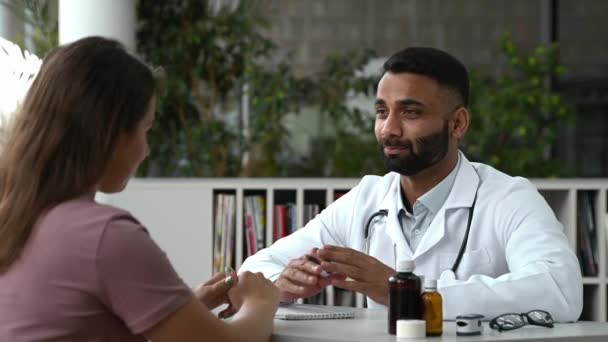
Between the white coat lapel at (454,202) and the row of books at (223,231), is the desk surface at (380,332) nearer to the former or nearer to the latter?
the white coat lapel at (454,202)

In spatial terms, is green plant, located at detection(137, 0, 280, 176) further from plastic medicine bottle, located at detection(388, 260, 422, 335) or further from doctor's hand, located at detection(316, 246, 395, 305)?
plastic medicine bottle, located at detection(388, 260, 422, 335)

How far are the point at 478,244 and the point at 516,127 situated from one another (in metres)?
3.85

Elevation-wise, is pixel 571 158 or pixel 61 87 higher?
pixel 61 87

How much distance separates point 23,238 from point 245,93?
14.9 feet

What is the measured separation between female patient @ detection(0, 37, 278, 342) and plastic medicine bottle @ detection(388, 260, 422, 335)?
1.42ft

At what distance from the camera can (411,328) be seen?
2.01 m

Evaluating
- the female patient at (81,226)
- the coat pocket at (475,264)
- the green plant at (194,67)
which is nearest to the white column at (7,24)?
the green plant at (194,67)

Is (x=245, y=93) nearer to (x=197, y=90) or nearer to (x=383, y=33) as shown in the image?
(x=197, y=90)

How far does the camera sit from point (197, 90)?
6141mm

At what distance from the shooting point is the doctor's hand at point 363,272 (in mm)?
2371

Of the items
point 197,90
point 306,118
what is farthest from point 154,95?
point 306,118

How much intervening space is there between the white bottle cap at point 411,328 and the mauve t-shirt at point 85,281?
494mm

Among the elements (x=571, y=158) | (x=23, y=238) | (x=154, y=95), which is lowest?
(x=571, y=158)

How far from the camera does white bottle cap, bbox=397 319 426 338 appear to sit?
201cm
